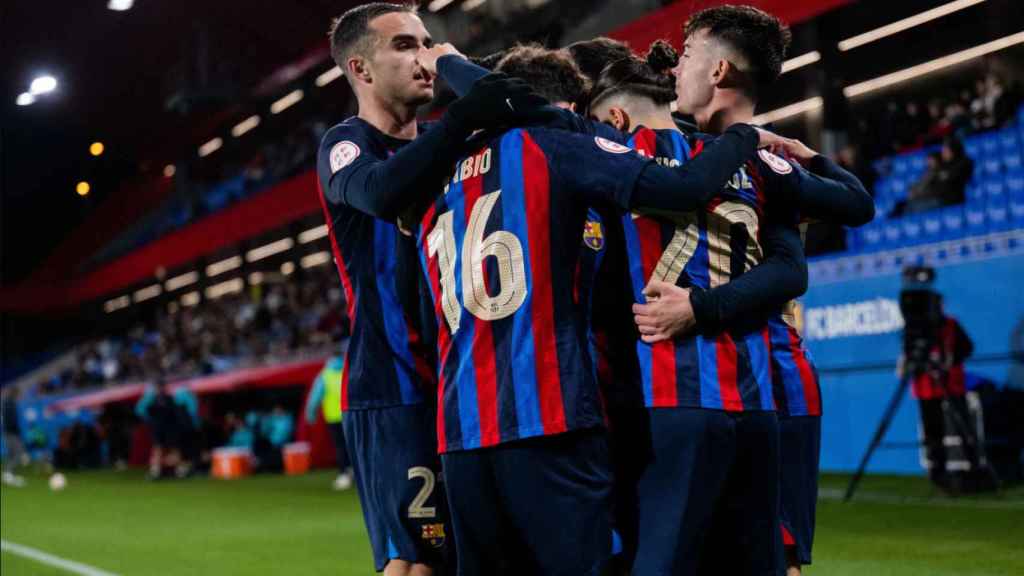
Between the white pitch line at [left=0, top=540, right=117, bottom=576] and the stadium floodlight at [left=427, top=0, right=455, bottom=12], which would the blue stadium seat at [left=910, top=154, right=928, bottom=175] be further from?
the white pitch line at [left=0, top=540, right=117, bottom=576]

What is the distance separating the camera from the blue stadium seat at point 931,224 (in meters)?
14.6

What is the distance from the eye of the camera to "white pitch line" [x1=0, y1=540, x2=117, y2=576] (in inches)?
318

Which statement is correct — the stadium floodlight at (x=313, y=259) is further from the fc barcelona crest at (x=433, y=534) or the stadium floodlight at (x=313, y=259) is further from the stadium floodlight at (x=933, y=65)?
the fc barcelona crest at (x=433, y=534)

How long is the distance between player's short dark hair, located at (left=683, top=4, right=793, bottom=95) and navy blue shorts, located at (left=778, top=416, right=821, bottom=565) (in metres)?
1.01

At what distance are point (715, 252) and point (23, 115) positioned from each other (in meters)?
36.4

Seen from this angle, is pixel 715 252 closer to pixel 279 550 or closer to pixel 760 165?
pixel 760 165

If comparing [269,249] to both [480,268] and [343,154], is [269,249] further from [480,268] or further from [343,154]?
[480,268]

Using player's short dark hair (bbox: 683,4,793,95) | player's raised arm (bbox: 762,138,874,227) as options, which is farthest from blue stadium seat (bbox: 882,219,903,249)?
player's short dark hair (bbox: 683,4,793,95)

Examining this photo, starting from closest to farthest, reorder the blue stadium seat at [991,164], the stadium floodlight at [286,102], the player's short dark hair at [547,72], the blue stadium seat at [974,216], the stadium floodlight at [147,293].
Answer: the player's short dark hair at [547,72] → the blue stadium seat at [974,216] → the blue stadium seat at [991,164] → the stadium floodlight at [286,102] → the stadium floodlight at [147,293]

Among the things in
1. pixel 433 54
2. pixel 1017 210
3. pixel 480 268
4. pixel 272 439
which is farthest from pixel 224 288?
pixel 480 268

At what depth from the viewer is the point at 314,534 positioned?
9945mm

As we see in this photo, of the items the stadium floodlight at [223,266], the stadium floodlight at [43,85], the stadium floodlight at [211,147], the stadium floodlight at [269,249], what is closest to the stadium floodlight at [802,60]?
the stadium floodlight at [43,85]

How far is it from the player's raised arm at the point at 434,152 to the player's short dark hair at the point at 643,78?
47 centimetres

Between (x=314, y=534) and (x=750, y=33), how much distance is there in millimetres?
7612
